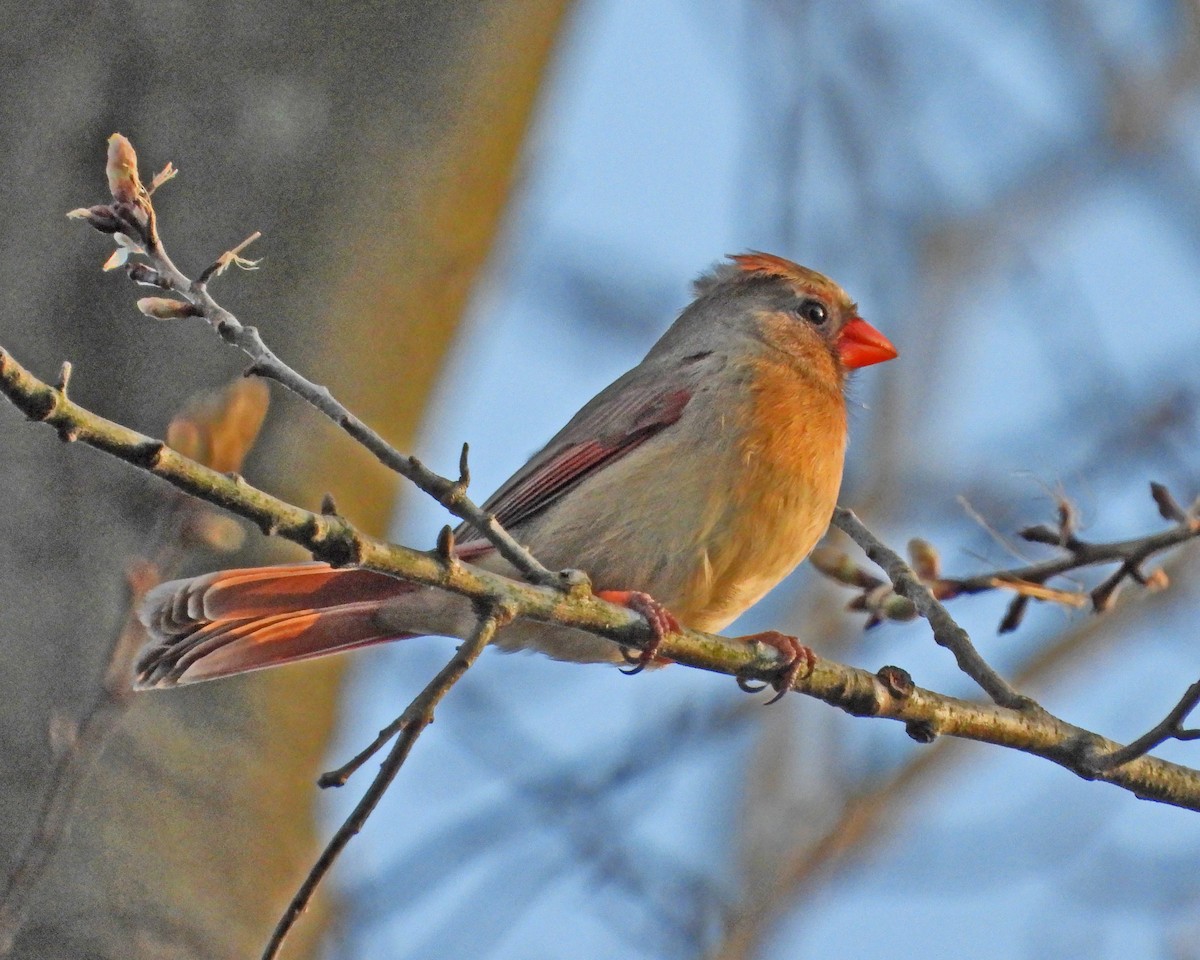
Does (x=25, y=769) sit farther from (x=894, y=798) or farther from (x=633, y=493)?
(x=894, y=798)

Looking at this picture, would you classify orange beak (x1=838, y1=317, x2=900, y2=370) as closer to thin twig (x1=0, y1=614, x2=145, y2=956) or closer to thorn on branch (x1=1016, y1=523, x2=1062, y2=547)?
thorn on branch (x1=1016, y1=523, x2=1062, y2=547)

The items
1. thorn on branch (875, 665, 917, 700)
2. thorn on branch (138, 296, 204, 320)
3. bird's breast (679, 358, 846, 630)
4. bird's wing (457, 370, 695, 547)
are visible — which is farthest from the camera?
bird's wing (457, 370, 695, 547)

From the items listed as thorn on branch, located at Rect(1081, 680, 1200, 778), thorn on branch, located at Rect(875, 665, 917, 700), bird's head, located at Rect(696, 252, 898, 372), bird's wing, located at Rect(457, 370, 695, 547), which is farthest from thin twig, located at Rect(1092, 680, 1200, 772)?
bird's head, located at Rect(696, 252, 898, 372)

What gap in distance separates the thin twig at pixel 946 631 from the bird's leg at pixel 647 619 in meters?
0.47

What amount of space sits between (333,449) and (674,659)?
1.19 meters

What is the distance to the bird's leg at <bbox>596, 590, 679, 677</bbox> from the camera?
2.79 m

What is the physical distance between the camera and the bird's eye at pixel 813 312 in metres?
4.66

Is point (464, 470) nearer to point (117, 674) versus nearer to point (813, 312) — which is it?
point (117, 674)

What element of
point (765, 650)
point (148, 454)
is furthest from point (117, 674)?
point (765, 650)

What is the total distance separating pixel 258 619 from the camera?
342 cm

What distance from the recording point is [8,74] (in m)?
3.42

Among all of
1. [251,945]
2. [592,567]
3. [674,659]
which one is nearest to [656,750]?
[592,567]

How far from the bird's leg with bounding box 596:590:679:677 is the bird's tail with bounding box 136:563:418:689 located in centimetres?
53

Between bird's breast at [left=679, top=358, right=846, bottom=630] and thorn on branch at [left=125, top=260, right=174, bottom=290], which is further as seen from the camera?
bird's breast at [left=679, top=358, right=846, bottom=630]
